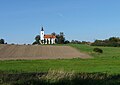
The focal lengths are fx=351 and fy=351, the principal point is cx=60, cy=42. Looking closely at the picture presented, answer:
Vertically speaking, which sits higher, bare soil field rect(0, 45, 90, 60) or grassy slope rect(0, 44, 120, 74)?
bare soil field rect(0, 45, 90, 60)

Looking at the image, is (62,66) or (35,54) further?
(35,54)

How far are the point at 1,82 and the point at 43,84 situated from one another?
4.87ft

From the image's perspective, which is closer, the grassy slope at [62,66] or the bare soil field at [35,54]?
the grassy slope at [62,66]

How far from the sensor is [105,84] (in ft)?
43.7

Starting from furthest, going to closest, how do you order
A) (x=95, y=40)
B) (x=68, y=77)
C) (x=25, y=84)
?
(x=95, y=40) < (x=68, y=77) < (x=25, y=84)

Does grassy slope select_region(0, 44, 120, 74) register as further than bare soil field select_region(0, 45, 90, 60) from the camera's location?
No

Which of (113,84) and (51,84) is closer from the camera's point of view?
(51,84)

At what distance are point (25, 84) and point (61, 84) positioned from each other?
4.62 ft

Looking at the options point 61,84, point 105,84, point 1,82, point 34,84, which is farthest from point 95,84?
point 1,82

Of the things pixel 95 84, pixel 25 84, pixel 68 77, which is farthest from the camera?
pixel 68 77

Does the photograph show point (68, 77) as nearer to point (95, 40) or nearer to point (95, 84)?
point (95, 84)

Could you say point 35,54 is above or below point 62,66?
above

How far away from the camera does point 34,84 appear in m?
12.2

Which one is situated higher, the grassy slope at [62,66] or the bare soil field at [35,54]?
the bare soil field at [35,54]
